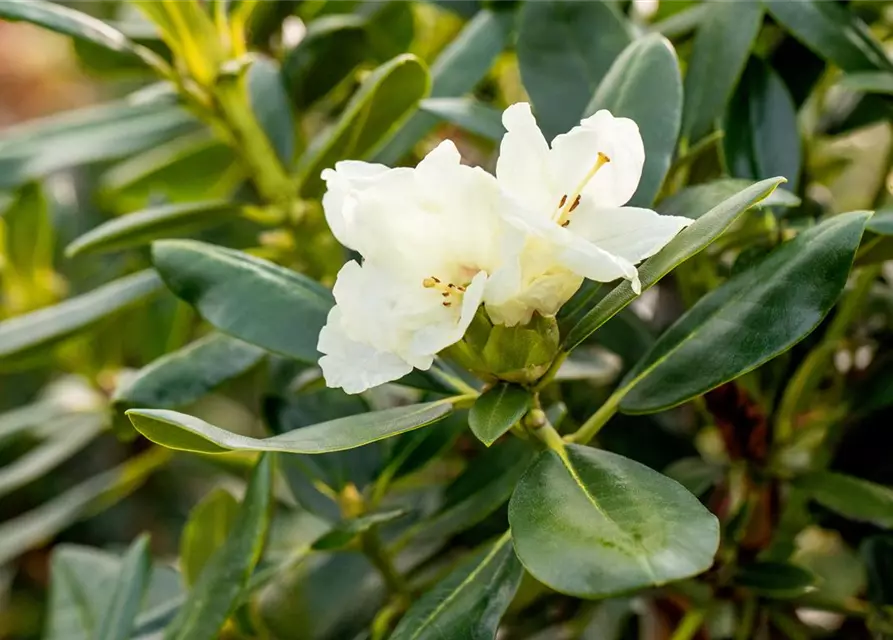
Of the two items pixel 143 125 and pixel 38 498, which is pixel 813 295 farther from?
pixel 38 498

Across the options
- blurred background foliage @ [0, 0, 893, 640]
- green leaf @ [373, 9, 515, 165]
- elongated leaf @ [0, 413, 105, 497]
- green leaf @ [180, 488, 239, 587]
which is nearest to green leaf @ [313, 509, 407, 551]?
blurred background foliage @ [0, 0, 893, 640]

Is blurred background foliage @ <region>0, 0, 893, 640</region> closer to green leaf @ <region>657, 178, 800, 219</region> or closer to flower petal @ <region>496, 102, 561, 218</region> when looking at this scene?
green leaf @ <region>657, 178, 800, 219</region>

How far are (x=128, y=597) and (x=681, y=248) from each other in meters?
0.47

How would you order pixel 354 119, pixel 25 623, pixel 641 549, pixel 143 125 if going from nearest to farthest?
pixel 641 549 < pixel 354 119 < pixel 143 125 < pixel 25 623

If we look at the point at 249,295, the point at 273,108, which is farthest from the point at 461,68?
the point at 249,295

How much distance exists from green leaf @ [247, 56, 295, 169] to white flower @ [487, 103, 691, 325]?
1.39 ft

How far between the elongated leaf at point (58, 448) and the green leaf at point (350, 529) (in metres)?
0.55

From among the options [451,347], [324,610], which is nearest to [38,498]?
[324,610]

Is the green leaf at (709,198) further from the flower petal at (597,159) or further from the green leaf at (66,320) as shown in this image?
the green leaf at (66,320)

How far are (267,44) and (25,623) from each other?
97 cm

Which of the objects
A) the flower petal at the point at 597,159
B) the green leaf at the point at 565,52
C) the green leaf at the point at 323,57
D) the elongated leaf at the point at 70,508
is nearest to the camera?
the flower petal at the point at 597,159

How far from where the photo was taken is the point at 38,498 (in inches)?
58.7

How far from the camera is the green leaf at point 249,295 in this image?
58 cm

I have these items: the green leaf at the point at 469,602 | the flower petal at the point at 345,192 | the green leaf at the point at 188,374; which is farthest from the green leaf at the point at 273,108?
the green leaf at the point at 469,602
